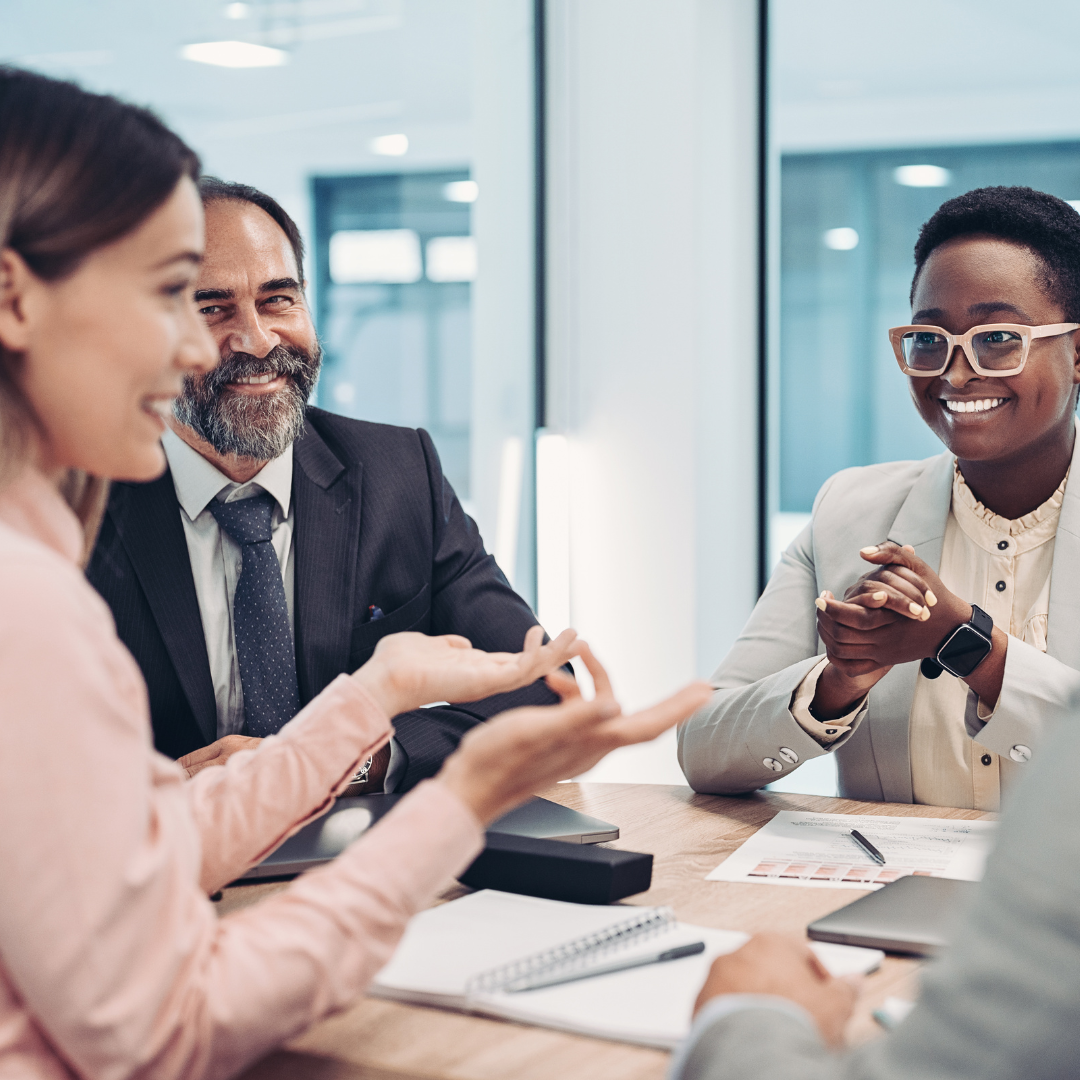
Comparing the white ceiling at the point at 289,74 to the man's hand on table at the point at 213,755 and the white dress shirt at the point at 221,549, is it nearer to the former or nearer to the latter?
the white dress shirt at the point at 221,549

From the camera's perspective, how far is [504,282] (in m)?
4.18

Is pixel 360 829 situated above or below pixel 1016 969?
below

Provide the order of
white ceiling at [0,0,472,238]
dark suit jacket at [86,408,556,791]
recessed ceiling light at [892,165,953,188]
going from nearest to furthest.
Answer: dark suit jacket at [86,408,556,791], white ceiling at [0,0,472,238], recessed ceiling light at [892,165,953,188]

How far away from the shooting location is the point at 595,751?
3.29 ft

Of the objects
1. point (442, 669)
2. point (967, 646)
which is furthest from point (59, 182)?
point (967, 646)

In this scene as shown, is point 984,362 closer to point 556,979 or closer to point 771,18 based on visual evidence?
point 556,979

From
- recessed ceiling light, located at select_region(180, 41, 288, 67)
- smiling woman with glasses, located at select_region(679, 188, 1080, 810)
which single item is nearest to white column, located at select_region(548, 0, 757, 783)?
recessed ceiling light, located at select_region(180, 41, 288, 67)

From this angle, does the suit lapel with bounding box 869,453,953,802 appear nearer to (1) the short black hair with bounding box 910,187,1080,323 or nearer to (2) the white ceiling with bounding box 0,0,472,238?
(1) the short black hair with bounding box 910,187,1080,323

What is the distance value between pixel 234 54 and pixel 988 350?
2.13 meters

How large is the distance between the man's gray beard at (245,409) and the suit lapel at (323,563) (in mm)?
90

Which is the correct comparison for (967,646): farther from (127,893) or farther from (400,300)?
(400,300)

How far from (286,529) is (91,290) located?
133 cm

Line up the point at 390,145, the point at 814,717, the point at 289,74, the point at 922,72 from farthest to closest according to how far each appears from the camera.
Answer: the point at 922,72, the point at 390,145, the point at 289,74, the point at 814,717

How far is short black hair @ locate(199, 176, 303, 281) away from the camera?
7.45ft
